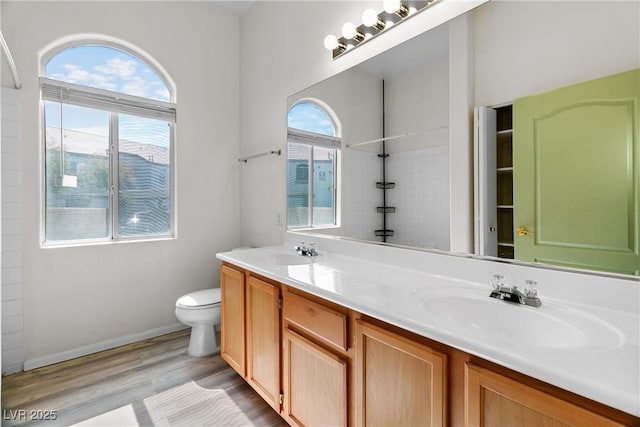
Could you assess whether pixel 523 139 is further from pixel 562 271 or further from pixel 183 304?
pixel 183 304

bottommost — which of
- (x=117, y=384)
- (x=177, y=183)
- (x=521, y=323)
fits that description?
(x=117, y=384)

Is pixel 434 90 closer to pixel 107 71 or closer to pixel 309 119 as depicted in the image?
pixel 309 119

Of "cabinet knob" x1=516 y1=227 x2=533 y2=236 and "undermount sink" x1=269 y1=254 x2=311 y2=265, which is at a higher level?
"cabinet knob" x1=516 y1=227 x2=533 y2=236

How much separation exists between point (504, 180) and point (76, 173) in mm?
2802

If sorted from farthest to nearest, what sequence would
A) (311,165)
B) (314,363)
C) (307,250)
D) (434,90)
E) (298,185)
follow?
(298,185)
(311,165)
(307,250)
(434,90)
(314,363)

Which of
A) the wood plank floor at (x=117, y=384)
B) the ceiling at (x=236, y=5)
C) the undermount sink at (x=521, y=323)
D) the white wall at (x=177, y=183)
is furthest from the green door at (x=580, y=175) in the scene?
the ceiling at (x=236, y=5)

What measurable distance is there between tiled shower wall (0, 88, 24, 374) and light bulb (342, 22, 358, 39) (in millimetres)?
2170

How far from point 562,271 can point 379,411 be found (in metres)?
0.78

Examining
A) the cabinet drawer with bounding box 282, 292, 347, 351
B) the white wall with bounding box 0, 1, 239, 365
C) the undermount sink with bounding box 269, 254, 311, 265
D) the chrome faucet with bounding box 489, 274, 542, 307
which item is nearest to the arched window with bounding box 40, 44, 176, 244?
the white wall with bounding box 0, 1, 239, 365

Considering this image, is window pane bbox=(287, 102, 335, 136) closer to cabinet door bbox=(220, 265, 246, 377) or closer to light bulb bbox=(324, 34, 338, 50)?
light bulb bbox=(324, 34, 338, 50)

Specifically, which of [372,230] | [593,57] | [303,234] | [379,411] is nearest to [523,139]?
[593,57]

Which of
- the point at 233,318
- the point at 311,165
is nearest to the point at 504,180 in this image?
the point at 311,165

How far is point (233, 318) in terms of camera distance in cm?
197

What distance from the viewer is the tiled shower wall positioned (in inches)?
80.8
